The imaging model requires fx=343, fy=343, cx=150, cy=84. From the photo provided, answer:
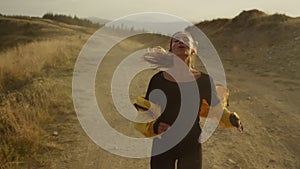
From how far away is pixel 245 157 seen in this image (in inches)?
211

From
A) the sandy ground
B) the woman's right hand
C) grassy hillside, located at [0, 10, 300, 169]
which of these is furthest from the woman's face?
grassy hillside, located at [0, 10, 300, 169]

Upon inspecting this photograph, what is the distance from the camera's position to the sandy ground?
5121 millimetres

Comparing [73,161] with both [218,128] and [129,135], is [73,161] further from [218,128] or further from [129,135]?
[218,128]

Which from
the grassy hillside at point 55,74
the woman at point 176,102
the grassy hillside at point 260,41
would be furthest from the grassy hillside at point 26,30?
the woman at point 176,102

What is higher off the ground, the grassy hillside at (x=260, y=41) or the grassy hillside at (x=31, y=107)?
the grassy hillside at (x=260, y=41)

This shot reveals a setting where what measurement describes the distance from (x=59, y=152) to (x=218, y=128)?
3.09 m

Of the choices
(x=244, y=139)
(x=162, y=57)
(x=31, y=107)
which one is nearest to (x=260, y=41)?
(x=244, y=139)

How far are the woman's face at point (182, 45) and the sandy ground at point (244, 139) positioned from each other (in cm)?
263

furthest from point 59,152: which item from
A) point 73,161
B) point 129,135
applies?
point 129,135

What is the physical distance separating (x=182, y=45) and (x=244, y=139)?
3.85 metres

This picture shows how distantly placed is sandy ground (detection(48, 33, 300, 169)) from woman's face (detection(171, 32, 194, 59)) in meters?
2.63

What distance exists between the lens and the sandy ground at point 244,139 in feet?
16.8

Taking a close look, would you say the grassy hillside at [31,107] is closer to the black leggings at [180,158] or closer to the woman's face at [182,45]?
the black leggings at [180,158]

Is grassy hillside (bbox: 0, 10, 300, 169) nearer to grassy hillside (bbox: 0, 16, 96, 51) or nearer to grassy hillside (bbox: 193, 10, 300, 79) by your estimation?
grassy hillside (bbox: 193, 10, 300, 79)
